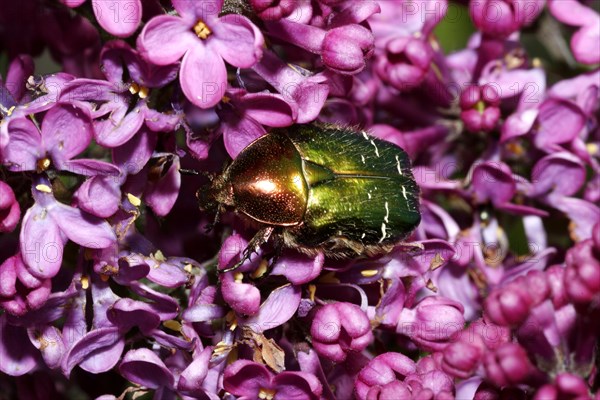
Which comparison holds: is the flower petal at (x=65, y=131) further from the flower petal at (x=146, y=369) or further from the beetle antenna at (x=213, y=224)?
the flower petal at (x=146, y=369)

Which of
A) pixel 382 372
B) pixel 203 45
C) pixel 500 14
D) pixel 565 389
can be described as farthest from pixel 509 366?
pixel 500 14

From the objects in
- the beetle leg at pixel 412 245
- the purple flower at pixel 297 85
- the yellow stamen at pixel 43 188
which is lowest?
the beetle leg at pixel 412 245

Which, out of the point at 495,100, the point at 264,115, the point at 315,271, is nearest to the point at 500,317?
the point at 315,271

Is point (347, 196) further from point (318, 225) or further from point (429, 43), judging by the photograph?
point (429, 43)

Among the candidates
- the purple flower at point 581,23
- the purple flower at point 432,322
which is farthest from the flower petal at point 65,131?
the purple flower at point 581,23

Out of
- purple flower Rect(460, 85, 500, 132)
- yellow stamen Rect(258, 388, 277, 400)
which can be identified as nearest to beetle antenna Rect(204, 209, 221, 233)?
yellow stamen Rect(258, 388, 277, 400)

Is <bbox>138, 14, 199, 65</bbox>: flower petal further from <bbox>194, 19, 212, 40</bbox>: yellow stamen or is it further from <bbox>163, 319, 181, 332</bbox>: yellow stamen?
<bbox>163, 319, 181, 332</bbox>: yellow stamen

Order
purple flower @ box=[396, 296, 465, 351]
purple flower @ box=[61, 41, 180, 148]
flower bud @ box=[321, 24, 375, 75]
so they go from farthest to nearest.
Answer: purple flower @ box=[396, 296, 465, 351] < flower bud @ box=[321, 24, 375, 75] < purple flower @ box=[61, 41, 180, 148]
